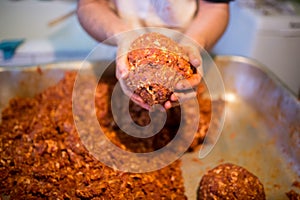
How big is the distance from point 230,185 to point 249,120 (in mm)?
510

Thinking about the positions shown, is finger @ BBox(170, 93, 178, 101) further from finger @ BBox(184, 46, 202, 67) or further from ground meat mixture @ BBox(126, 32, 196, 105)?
finger @ BBox(184, 46, 202, 67)

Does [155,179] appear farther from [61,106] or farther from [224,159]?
[61,106]

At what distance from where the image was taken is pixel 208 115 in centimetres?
142

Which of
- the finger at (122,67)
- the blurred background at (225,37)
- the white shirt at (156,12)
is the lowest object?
the blurred background at (225,37)

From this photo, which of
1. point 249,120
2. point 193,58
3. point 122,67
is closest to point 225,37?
point 249,120

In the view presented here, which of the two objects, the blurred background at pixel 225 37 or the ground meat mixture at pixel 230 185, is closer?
the ground meat mixture at pixel 230 185

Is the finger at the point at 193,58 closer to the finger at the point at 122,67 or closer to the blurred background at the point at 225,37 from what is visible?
the finger at the point at 122,67

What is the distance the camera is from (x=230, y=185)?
1.01m

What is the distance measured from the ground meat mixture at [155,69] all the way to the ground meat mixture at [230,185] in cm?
35

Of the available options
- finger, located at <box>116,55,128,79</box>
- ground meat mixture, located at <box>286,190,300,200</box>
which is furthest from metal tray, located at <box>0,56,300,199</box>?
finger, located at <box>116,55,128,79</box>

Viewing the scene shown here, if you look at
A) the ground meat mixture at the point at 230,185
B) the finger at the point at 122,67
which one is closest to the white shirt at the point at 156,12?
the finger at the point at 122,67

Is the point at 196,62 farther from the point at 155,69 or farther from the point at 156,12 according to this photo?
the point at 156,12

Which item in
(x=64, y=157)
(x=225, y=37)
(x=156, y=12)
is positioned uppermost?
(x=156, y=12)

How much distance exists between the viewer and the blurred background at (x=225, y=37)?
1786 mm
